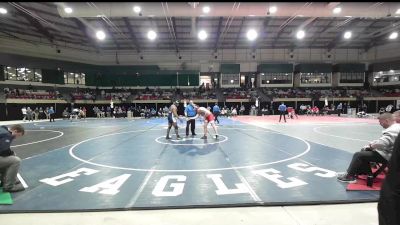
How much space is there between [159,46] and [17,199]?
3715 cm

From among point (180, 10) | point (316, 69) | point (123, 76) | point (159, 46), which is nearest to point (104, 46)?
point (123, 76)

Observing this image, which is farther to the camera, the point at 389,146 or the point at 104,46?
the point at 104,46

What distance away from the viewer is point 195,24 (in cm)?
3108

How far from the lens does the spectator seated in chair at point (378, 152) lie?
5.22m

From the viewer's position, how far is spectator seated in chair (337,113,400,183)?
5.22m

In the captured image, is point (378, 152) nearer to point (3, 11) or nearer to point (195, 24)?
point (195, 24)

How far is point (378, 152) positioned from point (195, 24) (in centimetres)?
2811

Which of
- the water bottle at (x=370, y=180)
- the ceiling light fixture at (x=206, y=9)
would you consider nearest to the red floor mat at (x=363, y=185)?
the water bottle at (x=370, y=180)

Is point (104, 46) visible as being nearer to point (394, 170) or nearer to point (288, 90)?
point (288, 90)

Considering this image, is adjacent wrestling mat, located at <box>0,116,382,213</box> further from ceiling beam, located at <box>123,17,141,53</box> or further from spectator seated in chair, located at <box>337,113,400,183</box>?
ceiling beam, located at <box>123,17,141,53</box>

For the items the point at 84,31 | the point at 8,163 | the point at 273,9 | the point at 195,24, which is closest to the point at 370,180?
the point at 8,163

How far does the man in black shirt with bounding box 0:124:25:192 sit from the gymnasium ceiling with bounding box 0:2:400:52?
16.2 metres

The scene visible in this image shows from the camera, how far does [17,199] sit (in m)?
5.15

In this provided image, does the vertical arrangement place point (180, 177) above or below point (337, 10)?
below
